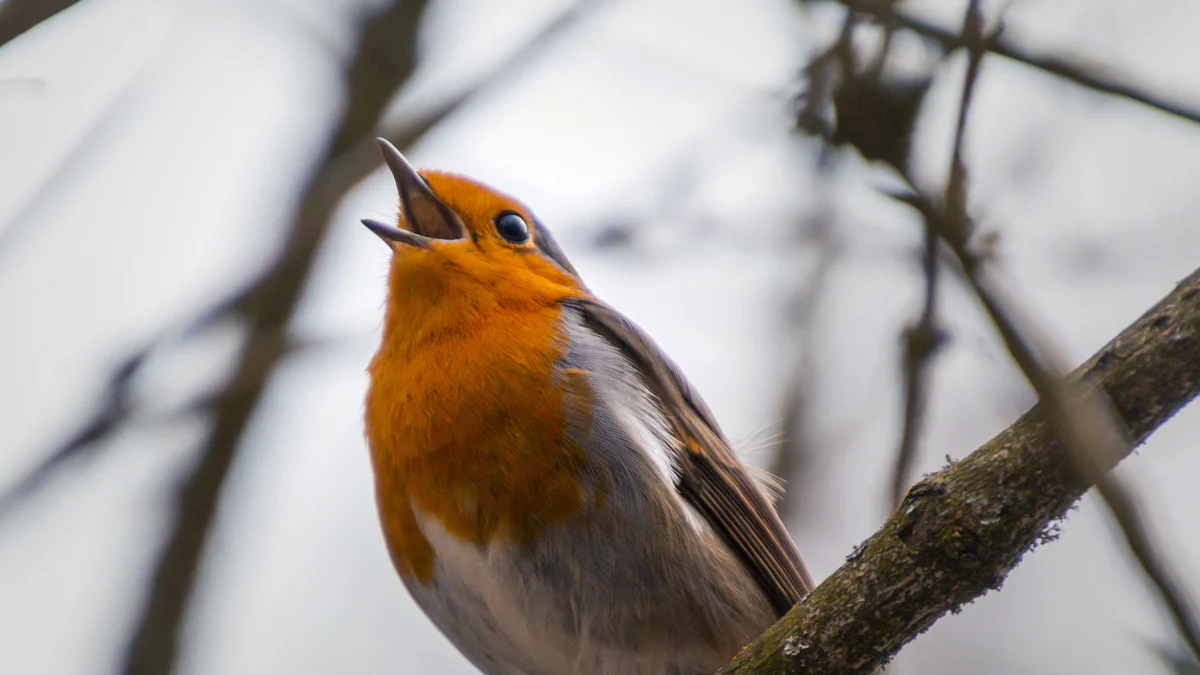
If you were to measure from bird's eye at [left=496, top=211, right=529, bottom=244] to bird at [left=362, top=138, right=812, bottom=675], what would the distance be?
35 cm

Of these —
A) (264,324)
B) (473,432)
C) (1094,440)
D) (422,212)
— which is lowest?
(1094,440)

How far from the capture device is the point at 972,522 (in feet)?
5.88

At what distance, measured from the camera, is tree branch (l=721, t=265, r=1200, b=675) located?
1595 millimetres

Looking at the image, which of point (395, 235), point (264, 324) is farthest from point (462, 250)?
point (264, 324)

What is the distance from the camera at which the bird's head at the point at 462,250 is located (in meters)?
3.05

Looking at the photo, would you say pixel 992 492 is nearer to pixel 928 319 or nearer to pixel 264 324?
pixel 928 319

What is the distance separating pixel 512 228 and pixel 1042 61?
183 cm

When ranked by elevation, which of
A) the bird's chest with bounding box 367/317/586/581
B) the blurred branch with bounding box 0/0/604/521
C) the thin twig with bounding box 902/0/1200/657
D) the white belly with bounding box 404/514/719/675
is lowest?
the thin twig with bounding box 902/0/1200/657

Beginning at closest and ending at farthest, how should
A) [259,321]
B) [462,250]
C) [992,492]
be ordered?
[992,492] → [259,321] → [462,250]

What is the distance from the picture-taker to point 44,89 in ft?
8.87

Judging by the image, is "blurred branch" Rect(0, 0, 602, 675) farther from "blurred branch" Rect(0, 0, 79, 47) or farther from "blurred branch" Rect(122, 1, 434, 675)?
"blurred branch" Rect(0, 0, 79, 47)

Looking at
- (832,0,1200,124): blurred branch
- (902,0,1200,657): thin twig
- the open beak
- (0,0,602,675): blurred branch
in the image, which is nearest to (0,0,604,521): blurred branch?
(0,0,602,675): blurred branch

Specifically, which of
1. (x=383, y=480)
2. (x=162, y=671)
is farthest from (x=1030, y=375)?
(x=162, y=671)

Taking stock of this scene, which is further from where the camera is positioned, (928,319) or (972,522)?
(928,319)
